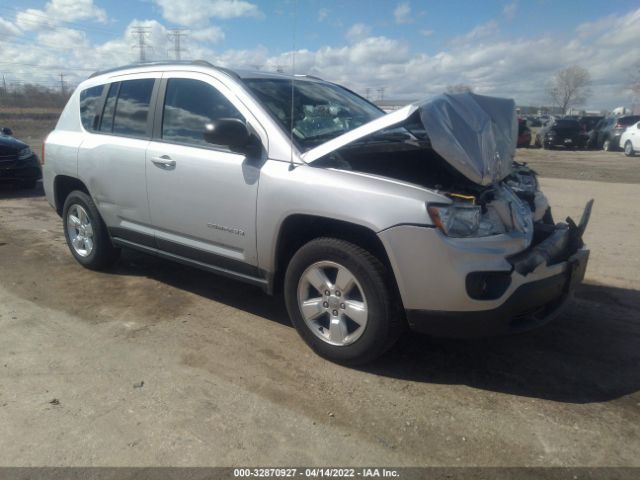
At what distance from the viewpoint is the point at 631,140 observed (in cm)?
2105

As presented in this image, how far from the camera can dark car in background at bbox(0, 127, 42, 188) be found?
1004cm

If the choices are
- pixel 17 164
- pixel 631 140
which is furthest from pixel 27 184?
pixel 631 140

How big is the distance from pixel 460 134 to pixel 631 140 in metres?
21.5

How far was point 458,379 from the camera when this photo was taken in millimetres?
3260

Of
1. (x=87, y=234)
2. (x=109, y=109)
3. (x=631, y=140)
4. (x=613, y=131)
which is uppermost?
(x=109, y=109)

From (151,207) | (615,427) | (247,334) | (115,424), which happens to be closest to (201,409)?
(115,424)

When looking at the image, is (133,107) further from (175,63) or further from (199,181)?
(199,181)

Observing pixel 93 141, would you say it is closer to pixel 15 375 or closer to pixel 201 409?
pixel 15 375

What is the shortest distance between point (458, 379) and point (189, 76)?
2.92m

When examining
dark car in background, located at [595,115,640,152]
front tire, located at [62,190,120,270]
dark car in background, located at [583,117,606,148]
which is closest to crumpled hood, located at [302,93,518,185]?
front tire, located at [62,190,120,270]

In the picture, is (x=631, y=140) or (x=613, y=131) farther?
(x=613, y=131)

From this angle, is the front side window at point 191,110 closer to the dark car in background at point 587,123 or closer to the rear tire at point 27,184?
the rear tire at point 27,184

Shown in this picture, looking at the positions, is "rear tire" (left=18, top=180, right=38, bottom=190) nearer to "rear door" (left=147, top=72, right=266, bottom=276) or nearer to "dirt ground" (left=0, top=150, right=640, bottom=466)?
"dirt ground" (left=0, top=150, right=640, bottom=466)

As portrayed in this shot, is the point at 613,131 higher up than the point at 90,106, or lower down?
lower down
